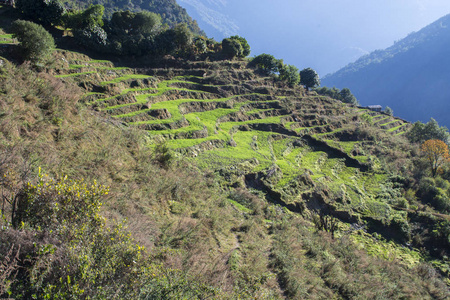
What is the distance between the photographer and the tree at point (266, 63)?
59125 millimetres

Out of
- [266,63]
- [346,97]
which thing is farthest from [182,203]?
[346,97]

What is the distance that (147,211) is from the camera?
1207 centimetres

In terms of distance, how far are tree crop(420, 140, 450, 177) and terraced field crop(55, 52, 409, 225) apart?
8456mm

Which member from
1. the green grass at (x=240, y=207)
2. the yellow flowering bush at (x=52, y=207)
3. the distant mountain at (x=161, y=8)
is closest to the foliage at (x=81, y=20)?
the green grass at (x=240, y=207)

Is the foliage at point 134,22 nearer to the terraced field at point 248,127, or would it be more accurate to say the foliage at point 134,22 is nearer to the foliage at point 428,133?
the terraced field at point 248,127

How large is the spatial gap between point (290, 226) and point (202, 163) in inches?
376

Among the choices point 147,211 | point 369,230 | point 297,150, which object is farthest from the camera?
point 297,150

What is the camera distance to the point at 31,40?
2080 cm

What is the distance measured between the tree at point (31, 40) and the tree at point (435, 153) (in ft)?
184

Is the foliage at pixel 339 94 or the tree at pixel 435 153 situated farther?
the foliage at pixel 339 94

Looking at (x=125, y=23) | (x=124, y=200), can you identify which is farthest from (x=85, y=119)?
(x=125, y=23)

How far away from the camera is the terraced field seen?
2445 cm

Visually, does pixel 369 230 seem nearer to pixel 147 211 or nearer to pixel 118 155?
pixel 147 211

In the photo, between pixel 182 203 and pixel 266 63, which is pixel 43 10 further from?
pixel 266 63
